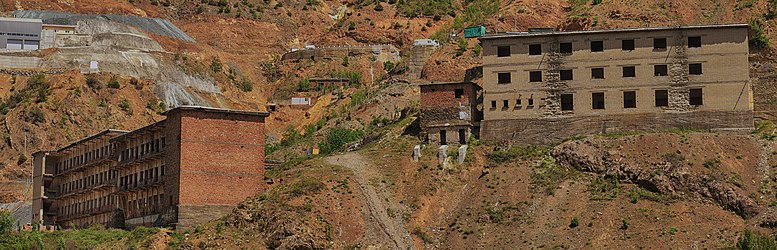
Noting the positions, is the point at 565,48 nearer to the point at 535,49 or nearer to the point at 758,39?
the point at 535,49

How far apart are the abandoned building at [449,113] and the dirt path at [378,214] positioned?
5417 millimetres

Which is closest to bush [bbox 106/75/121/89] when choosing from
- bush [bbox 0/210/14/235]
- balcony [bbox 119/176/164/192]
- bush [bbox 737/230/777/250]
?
balcony [bbox 119/176/164/192]

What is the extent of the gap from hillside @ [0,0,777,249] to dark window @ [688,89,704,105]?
253 centimetres

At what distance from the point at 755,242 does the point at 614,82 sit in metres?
20.9

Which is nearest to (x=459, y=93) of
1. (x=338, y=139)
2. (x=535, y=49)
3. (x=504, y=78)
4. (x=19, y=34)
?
(x=504, y=78)

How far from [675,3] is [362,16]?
45.1m

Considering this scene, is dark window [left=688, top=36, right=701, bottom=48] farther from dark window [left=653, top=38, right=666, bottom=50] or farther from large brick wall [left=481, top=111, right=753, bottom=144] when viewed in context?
large brick wall [left=481, top=111, right=753, bottom=144]

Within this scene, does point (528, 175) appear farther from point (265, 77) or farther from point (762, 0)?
point (265, 77)

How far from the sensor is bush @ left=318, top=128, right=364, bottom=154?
116 meters

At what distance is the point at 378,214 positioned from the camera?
9550cm

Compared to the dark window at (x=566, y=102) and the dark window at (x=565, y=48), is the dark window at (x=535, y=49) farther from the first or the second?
the dark window at (x=566, y=102)

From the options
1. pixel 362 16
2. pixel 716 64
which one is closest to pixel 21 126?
pixel 362 16

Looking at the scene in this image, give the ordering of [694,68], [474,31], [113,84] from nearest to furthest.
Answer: [694,68] → [474,31] → [113,84]

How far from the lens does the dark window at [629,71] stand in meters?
100
